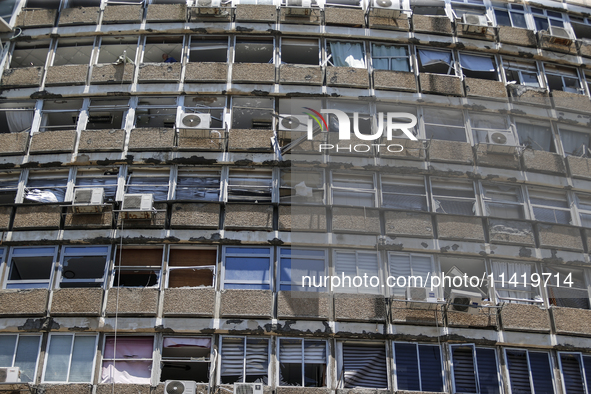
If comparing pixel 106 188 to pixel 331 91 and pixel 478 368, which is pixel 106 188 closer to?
pixel 331 91

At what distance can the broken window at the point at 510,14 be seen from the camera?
73.9 feet

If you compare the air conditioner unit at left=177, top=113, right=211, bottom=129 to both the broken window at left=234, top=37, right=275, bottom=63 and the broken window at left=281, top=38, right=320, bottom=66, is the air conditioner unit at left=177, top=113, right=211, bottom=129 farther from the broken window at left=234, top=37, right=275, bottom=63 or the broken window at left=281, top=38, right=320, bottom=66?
the broken window at left=281, top=38, right=320, bottom=66

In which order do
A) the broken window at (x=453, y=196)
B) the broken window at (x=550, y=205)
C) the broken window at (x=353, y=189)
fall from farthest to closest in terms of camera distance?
1. the broken window at (x=550, y=205)
2. the broken window at (x=453, y=196)
3. the broken window at (x=353, y=189)

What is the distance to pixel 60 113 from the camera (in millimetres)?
20188

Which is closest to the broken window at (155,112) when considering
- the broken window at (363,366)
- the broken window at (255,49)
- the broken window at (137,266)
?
the broken window at (255,49)

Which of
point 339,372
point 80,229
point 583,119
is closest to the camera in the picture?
point 339,372

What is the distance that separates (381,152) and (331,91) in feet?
8.69

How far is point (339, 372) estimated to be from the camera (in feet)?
53.9

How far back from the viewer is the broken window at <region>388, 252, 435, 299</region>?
1770 cm

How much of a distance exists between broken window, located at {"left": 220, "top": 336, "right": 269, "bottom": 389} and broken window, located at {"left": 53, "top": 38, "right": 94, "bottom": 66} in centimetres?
1105

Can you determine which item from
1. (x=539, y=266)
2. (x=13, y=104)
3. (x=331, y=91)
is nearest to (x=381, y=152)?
(x=331, y=91)

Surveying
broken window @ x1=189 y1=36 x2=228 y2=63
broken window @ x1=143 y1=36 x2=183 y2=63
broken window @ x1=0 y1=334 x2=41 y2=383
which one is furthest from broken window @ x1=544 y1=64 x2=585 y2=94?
broken window @ x1=0 y1=334 x2=41 y2=383

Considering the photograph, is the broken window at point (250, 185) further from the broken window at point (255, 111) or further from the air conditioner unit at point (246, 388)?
the air conditioner unit at point (246, 388)

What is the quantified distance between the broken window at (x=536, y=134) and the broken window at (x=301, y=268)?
8.04 metres
